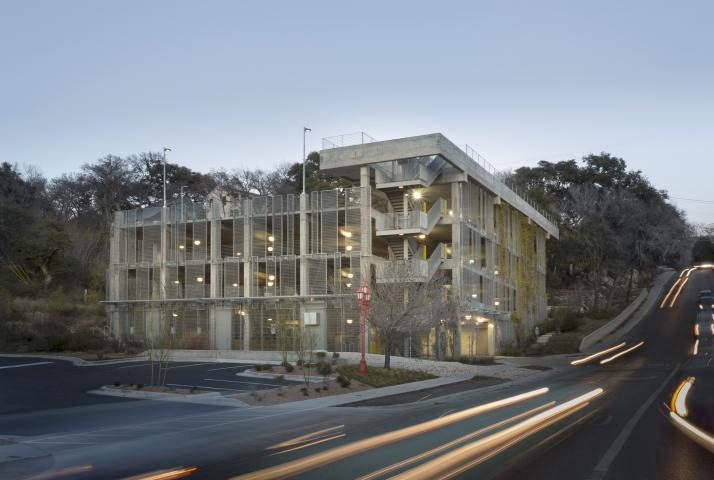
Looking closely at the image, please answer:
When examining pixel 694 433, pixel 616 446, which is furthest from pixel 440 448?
pixel 694 433

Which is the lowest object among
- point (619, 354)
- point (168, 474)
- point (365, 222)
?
point (619, 354)

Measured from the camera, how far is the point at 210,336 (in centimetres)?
5403

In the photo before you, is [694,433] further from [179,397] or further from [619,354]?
[619,354]

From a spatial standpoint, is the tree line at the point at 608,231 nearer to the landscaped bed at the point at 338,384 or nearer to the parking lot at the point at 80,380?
the landscaped bed at the point at 338,384

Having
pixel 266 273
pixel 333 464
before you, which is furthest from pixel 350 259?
pixel 333 464

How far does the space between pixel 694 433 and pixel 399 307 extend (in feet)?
72.8

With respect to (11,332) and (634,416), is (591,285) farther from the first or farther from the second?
(634,416)

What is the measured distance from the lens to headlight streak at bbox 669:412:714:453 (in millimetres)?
13077

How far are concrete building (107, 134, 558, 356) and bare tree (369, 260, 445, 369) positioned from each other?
4.87 metres

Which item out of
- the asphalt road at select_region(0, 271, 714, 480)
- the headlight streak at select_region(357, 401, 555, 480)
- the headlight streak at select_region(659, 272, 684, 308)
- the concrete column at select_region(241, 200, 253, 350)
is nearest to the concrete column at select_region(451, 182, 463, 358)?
the concrete column at select_region(241, 200, 253, 350)

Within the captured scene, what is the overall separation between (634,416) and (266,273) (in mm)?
37849

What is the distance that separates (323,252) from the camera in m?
50.8

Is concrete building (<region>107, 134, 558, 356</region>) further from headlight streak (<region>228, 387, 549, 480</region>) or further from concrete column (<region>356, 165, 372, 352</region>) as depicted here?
headlight streak (<region>228, 387, 549, 480</region>)

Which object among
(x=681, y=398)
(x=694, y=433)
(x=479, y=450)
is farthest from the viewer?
(x=681, y=398)
